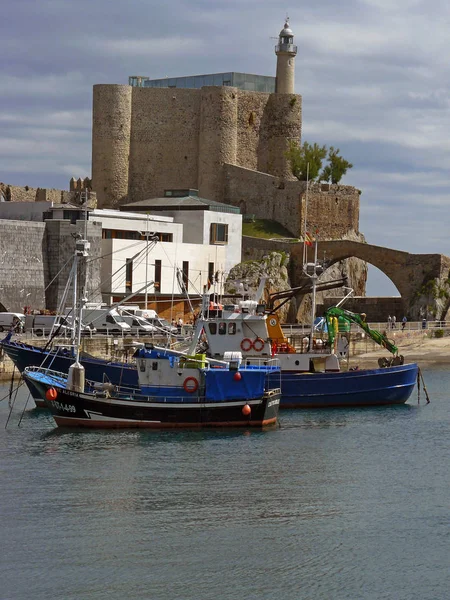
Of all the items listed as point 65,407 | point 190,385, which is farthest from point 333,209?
point 65,407

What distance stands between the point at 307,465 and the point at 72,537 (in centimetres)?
1110

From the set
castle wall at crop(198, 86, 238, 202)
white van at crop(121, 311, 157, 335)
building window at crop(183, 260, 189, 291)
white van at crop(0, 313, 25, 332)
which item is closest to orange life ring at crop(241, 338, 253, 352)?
white van at crop(121, 311, 157, 335)

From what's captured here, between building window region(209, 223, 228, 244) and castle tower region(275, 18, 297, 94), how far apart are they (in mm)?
16564

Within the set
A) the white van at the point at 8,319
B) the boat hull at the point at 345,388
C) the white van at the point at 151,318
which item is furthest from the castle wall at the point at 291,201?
the boat hull at the point at 345,388

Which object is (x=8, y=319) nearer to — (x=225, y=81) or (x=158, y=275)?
(x=158, y=275)

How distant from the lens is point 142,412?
4541 centimetres

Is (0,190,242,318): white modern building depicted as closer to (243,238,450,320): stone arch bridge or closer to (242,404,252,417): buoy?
(243,238,450,320): stone arch bridge

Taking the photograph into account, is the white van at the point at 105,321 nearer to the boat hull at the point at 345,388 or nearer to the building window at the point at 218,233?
the boat hull at the point at 345,388

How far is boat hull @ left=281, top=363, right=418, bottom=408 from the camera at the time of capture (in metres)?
52.7

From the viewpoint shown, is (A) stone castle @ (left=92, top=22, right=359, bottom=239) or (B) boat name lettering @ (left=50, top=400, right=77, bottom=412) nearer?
(B) boat name lettering @ (left=50, top=400, right=77, bottom=412)

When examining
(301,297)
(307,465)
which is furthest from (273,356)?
(301,297)

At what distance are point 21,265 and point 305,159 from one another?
31138 millimetres

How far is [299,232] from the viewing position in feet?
305

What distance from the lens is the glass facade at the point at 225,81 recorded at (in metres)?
99.0
